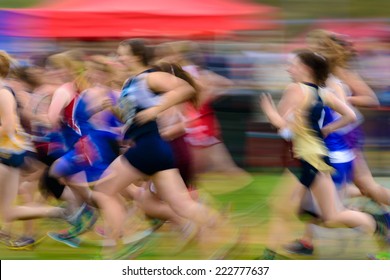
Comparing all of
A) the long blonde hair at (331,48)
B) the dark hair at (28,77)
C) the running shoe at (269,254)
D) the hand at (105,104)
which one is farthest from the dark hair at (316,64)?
the dark hair at (28,77)

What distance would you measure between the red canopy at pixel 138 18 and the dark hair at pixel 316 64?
6562mm

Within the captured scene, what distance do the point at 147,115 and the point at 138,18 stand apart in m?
7.09

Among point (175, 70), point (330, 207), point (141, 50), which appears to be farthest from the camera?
point (175, 70)

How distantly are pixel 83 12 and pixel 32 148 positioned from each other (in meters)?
6.31

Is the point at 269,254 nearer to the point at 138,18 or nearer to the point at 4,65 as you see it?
→ the point at 4,65

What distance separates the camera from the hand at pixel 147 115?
6.89 metres

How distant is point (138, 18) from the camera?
45.4 ft

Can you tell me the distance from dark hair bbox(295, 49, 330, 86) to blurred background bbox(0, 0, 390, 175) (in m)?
5.72

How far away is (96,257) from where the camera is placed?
24.7 feet

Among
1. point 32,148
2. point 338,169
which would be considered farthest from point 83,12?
point 338,169

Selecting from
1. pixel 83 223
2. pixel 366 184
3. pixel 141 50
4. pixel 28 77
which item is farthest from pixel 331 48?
pixel 28 77

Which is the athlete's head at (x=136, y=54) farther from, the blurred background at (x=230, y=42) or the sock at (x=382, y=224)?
the blurred background at (x=230, y=42)

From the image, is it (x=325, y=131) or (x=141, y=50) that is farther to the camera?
(x=325, y=131)

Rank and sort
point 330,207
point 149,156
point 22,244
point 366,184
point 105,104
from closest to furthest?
Result: point 149,156 < point 330,207 < point 366,184 < point 22,244 < point 105,104
